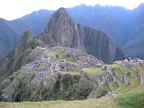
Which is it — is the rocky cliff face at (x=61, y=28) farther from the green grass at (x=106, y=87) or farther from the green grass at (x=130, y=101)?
the green grass at (x=130, y=101)

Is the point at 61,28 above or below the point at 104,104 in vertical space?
above

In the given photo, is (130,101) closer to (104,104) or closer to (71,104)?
(104,104)

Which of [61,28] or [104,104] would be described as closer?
[104,104]

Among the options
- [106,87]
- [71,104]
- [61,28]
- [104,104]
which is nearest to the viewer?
[104,104]

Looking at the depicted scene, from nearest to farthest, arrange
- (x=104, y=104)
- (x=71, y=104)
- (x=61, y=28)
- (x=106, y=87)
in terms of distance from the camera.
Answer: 1. (x=104, y=104)
2. (x=71, y=104)
3. (x=106, y=87)
4. (x=61, y=28)

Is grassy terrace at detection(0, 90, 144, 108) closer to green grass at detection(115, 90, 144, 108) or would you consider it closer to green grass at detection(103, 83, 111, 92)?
green grass at detection(115, 90, 144, 108)

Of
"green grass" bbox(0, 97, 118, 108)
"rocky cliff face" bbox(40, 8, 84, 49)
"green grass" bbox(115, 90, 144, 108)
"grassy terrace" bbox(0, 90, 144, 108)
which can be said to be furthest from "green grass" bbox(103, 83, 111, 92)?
"rocky cliff face" bbox(40, 8, 84, 49)

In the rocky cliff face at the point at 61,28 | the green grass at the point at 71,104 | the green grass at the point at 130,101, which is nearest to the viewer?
the green grass at the point at 71,104

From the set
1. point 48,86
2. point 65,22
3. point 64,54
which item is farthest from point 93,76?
point 65,22

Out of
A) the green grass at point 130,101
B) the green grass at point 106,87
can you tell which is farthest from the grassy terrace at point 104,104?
the green grass at point 106,87

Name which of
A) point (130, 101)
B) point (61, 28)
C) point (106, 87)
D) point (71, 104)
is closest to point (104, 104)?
point (130, 101)

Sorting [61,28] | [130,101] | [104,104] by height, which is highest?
[61,28]
